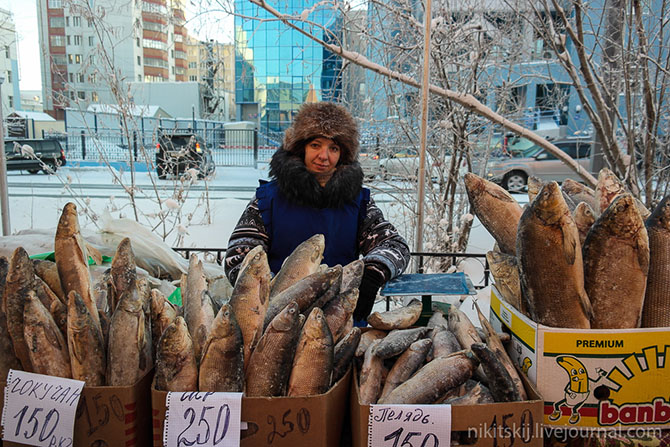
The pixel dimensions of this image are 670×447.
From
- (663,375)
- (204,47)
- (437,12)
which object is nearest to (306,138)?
(663,375)

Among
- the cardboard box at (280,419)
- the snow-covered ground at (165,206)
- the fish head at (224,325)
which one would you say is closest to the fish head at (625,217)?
the cardboard box at (280,419)

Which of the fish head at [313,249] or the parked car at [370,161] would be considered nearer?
the fish head at [313,249]

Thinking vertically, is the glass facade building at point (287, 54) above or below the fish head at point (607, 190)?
above

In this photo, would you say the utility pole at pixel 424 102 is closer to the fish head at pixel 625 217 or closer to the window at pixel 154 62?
the fish head at pixel 625 217

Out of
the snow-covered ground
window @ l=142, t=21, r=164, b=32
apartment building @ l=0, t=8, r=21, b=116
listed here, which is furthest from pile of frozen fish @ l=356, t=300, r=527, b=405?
apartment building @ l=0, t=8, r=21, b=116

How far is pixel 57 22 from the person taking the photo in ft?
17.4

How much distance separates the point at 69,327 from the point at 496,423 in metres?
1.01

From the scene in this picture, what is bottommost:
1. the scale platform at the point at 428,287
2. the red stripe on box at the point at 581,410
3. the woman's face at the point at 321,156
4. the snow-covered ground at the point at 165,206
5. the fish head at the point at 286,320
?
the snow-covered ground at the point at 165,206

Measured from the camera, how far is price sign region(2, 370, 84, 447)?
3.76 feet

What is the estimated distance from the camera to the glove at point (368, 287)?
188 cm

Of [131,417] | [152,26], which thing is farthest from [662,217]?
[152,26]

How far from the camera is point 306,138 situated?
7.68 feet

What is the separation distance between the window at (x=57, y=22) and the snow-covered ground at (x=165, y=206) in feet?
5.27

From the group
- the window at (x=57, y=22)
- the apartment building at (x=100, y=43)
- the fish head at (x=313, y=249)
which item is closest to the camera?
the fish head at (x=313, y=249)
